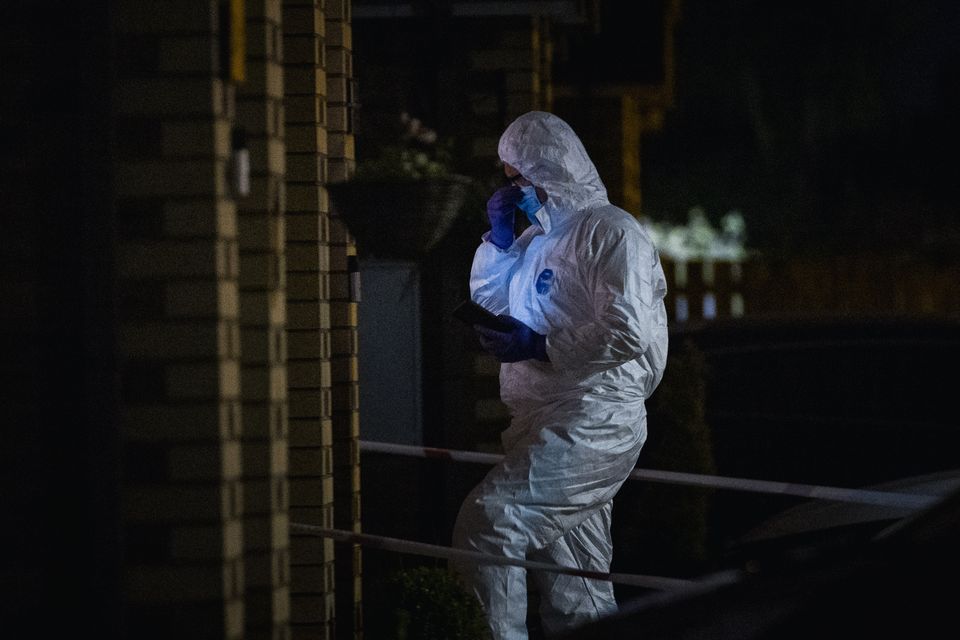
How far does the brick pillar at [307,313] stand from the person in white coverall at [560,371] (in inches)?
19.7

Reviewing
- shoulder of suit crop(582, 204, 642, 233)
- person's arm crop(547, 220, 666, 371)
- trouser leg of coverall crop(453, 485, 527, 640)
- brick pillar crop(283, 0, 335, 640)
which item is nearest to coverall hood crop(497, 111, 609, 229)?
shoulder of suit crop(582, 204, 642, 233)

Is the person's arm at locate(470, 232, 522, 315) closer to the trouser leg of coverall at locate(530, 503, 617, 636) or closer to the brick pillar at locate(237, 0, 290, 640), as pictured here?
the trouser leg of coverall at locate(530, 503, 617, 636)

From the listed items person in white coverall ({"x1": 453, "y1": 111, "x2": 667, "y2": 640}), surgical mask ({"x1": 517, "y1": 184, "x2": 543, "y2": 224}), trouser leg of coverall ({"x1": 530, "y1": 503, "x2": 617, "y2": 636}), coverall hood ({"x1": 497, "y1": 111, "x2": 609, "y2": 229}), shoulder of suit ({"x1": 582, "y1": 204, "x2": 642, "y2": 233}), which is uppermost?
coverall hood ({"x1": 497, "y1": 111, "x2": 609, "y2": 229})

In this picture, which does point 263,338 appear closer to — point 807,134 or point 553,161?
point 553,161

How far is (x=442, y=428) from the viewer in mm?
7738

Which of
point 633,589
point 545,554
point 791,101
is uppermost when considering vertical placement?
point 791,101

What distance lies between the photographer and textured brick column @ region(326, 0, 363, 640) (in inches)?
243

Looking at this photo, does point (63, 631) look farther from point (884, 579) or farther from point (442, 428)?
point (442, 428)

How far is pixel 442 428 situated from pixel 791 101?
25.2 m

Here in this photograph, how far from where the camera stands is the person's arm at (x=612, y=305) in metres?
5.34

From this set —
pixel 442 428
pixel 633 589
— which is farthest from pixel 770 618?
pixel 633 589

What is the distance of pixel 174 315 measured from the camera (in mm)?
4004

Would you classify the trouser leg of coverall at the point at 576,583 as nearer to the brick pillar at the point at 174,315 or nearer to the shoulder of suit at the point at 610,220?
the shoulder of suit at the point at 610,220

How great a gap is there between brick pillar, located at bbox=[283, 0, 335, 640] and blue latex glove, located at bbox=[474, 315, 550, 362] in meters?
0.58
